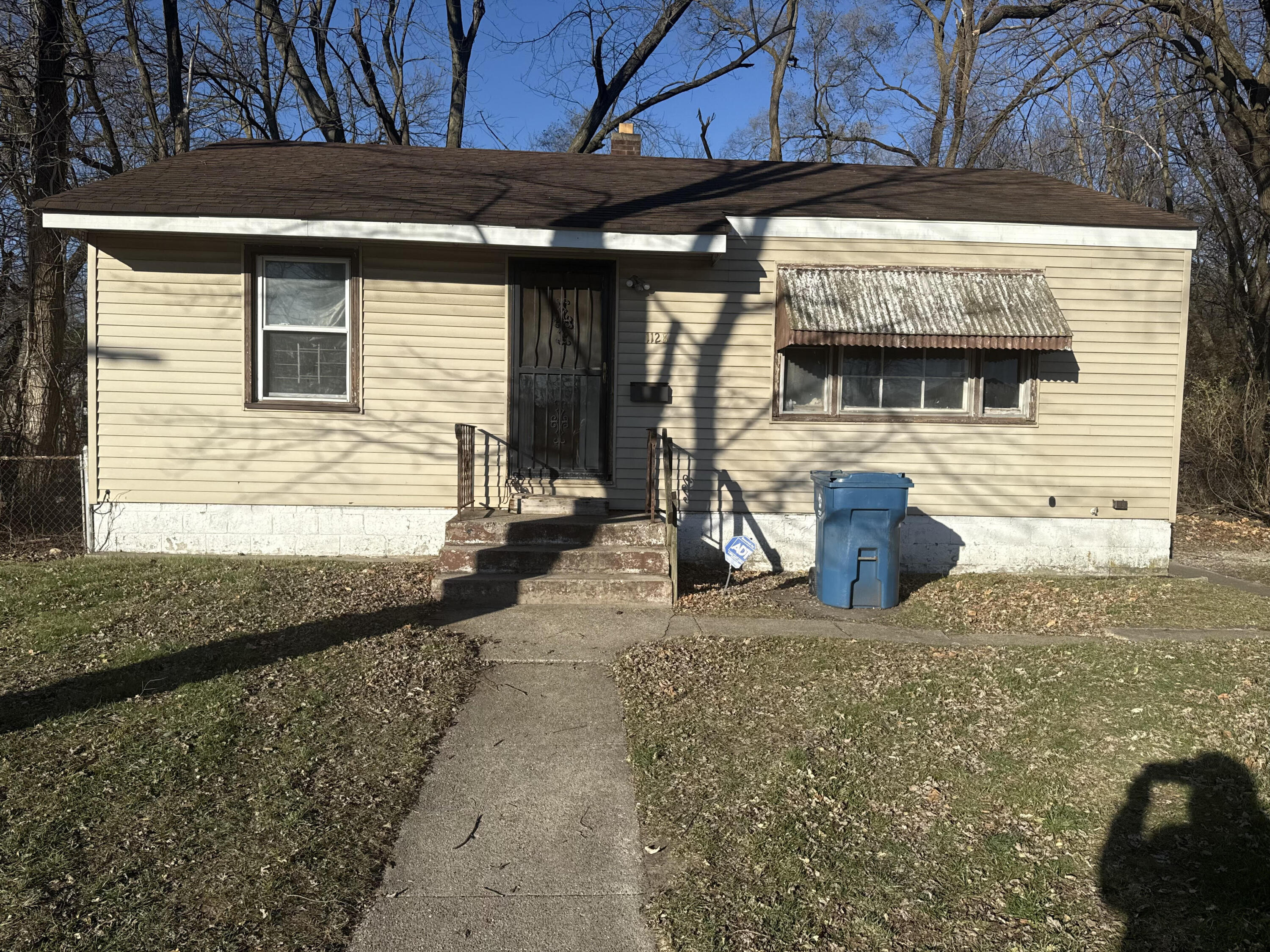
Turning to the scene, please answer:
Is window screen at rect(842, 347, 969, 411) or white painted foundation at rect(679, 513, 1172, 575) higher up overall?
window screen at rect(842, 347, 969, 411)

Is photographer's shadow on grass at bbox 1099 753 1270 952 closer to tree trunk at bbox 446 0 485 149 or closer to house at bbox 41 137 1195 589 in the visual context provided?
house at bbox 41 137 1195 589

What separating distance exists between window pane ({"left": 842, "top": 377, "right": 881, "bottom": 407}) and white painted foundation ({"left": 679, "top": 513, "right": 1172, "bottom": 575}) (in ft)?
3.91

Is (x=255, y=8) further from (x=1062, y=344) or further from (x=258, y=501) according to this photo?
(x=1062, y=344)

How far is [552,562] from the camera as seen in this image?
24.3 feet

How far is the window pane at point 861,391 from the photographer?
8812mm

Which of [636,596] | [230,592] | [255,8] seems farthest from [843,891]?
[255,8]

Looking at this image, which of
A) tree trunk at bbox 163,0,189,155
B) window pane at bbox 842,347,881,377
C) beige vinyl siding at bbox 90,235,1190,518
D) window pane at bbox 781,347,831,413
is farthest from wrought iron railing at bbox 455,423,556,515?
tree trunk at bbox 163,0,189,155

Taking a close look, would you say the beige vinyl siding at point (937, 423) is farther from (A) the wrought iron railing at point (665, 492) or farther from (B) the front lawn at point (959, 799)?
(B) the front lawn at point (959, 799)

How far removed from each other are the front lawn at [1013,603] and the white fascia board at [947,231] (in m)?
3.26

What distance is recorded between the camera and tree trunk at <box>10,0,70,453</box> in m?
10.2

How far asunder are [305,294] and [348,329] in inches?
21.4

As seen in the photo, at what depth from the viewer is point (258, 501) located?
8.52 metres

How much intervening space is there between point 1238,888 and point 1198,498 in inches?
456

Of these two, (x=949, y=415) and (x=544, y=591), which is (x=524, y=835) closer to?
(x=544, y=591)
